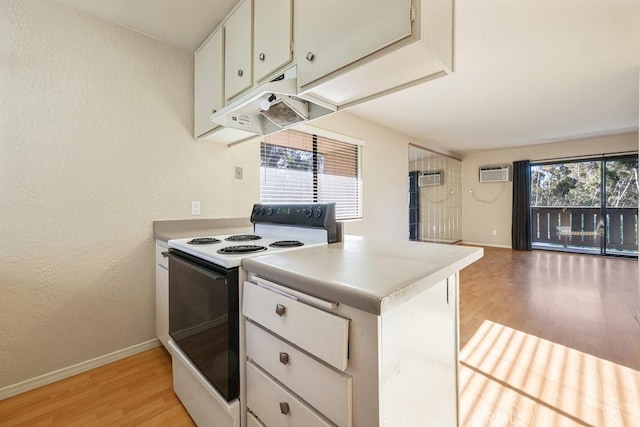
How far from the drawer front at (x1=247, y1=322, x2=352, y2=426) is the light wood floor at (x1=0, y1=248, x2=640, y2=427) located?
835mm

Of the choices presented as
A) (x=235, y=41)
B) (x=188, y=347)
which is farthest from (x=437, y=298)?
(x=235, y=41)

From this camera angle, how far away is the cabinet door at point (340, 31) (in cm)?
99

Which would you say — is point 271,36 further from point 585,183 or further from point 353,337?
point 585,183

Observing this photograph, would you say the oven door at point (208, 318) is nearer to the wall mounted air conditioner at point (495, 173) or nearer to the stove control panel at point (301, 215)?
the stove control panel at point (301, 215)

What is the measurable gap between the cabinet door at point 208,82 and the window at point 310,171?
2.29 feet

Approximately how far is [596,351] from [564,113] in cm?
350

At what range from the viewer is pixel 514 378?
173 centimetres

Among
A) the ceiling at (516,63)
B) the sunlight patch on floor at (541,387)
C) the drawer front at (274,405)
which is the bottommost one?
the sunlight patch on floor at (541,387)

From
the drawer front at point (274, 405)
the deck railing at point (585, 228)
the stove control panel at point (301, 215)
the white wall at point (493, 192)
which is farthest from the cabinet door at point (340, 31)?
the deck railing at point (585, 228)

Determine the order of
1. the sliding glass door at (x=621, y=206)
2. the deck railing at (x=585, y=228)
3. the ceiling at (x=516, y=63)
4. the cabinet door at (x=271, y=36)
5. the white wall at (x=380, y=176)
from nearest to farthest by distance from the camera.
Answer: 1. the cabinet door at (x=271, y=36)
2. the ceiling at (x=516, y=63)
3. the white wall at (x=380, y=176)
4. the sliding glass door at (x=621, y=206)
5. the deck railing at (x=585, y=228)

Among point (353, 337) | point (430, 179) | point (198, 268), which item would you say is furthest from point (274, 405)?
point (430, 179)

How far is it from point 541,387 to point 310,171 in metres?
2.67

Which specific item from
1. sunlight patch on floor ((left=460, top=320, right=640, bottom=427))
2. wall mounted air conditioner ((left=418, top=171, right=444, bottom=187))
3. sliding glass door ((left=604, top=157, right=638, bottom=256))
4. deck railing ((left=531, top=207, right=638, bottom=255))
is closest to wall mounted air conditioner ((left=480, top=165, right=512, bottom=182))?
deck railing ((left=531, top=207, right=638, bottom=255))

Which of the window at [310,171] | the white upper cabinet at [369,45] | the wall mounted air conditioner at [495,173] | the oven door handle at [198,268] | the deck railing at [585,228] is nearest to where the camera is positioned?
the white upper cabinet at [369,45]
